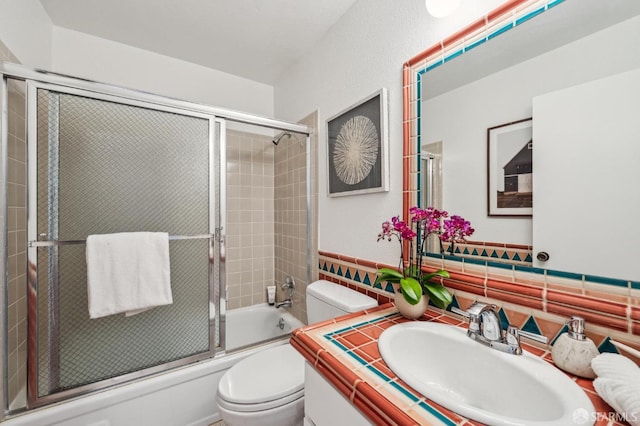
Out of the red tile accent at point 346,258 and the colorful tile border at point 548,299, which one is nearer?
the colorful tile border at point 548,299

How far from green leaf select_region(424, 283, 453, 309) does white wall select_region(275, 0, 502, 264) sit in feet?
0.90

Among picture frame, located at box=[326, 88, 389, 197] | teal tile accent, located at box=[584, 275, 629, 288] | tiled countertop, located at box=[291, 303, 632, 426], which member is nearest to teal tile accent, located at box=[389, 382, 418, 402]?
tiled countertop, located at box=[291, 303, 632, 426]

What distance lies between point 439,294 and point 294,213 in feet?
4.47

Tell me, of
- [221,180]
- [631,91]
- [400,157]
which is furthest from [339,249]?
[631,91]

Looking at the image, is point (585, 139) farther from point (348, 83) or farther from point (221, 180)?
point (221, 180)

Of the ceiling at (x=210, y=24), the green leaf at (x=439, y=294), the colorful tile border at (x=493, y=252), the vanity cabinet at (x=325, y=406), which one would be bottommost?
the vanity cabinet at (x=325, y=406)

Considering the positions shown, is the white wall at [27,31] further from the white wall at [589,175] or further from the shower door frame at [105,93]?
the white wall at [589,175]

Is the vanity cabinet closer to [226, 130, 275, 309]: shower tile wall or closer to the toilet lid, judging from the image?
the toilet lid

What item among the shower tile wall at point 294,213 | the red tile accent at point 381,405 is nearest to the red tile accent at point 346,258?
the shower tile wall at point 294,213

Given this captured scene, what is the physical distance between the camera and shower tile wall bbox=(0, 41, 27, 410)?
3.76 feet

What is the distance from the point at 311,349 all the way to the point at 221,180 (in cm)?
111

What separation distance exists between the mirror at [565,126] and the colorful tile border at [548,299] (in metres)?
0.04

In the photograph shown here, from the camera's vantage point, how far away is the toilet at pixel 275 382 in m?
1.08

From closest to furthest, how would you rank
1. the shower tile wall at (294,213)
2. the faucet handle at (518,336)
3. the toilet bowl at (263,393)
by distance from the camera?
the faucet handle at (518,336)
the toilet bowl at (263,393)
the shower tile wall at (294,213)
